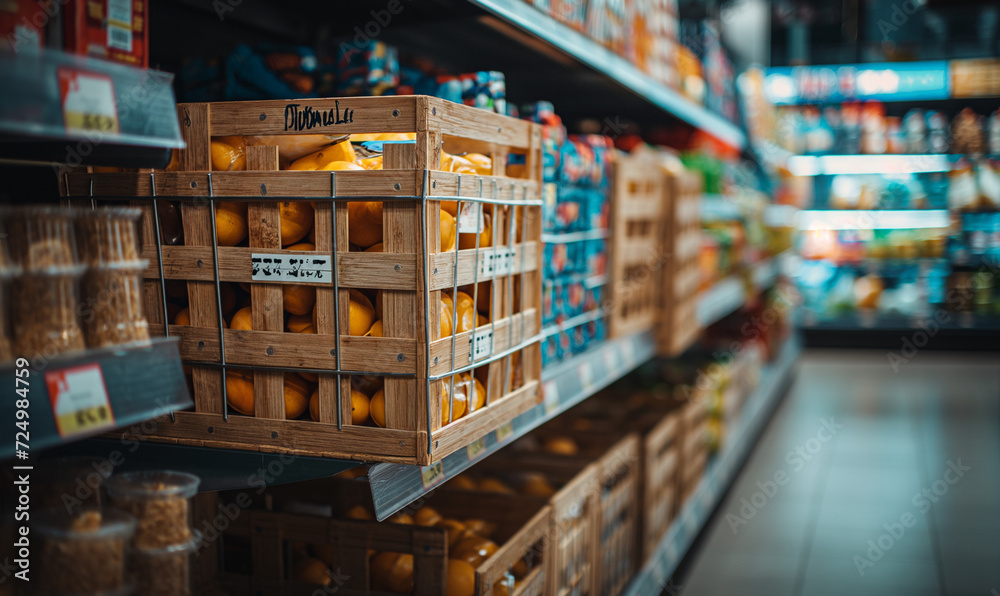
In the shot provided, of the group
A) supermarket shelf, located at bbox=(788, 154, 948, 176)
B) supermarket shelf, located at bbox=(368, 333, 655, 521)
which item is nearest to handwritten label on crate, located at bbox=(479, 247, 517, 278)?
supermarket shelf, located at bbox=(368, 333, 655, 521)

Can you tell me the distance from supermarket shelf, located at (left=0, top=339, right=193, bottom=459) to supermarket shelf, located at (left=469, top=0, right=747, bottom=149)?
891 millimetres

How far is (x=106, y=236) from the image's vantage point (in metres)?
0.95

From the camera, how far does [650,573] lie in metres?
2.62

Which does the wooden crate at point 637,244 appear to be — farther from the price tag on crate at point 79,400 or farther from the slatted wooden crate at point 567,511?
the price tag on crate at point 79,400

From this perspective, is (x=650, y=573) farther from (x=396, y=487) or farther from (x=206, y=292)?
(x=206, y=292)

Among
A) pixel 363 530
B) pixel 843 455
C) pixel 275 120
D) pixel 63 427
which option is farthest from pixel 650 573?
pixel 843 455

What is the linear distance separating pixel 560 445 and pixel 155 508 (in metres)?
1.73

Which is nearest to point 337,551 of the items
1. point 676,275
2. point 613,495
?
point 613,495

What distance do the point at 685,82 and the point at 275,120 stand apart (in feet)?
8.18

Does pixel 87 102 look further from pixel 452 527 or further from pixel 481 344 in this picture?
pixel 452 527

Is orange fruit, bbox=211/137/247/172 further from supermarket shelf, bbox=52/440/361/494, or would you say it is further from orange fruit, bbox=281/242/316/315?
supermarket shelf, bbox=52/440/361/494

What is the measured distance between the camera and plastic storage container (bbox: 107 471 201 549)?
102cm

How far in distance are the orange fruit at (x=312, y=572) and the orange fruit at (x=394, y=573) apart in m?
0.09

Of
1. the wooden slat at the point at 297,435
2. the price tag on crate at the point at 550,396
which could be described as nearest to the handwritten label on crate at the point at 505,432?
the price tag on crate at the point at 550,396
